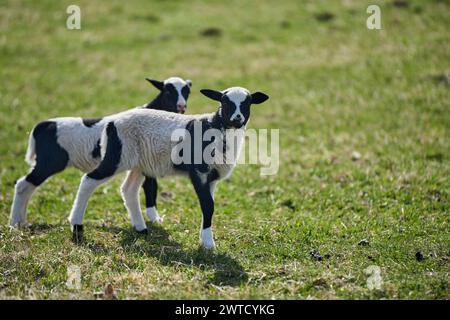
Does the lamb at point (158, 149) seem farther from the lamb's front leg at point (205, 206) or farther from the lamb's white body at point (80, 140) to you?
the lamb's white body at point (80, 140)

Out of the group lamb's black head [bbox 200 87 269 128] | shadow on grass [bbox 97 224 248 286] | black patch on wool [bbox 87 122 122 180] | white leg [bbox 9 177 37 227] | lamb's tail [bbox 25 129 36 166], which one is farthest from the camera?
lamb's tail [bbox 25 129 36 166]

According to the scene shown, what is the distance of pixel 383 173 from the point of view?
12.4 metres

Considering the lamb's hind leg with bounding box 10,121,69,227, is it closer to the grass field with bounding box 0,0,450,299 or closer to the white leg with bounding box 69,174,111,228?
the grass field with bounding box 0,0,450,299

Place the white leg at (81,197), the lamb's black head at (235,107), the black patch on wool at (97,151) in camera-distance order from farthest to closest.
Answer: the black patch on wool at (97,151), the white leg at (81,197), the lamb's black head at (235,107)

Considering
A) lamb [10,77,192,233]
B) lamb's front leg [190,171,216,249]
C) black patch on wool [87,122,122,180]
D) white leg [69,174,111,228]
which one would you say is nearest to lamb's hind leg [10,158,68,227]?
lamb [10,77,192,233]

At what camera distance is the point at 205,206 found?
8797mm

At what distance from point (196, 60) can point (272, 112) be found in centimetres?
550

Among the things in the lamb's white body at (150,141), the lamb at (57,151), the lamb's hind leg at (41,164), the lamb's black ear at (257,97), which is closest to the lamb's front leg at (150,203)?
the lamb at (57,151)

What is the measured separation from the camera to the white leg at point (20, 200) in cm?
1009

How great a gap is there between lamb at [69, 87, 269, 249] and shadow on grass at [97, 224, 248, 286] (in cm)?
43

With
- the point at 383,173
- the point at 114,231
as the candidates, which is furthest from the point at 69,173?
the point at 383,173

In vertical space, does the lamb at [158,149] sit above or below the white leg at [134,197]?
above

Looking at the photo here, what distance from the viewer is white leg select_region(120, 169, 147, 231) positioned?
32.3 feet

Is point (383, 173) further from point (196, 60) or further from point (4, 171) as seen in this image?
point (196, 60)
